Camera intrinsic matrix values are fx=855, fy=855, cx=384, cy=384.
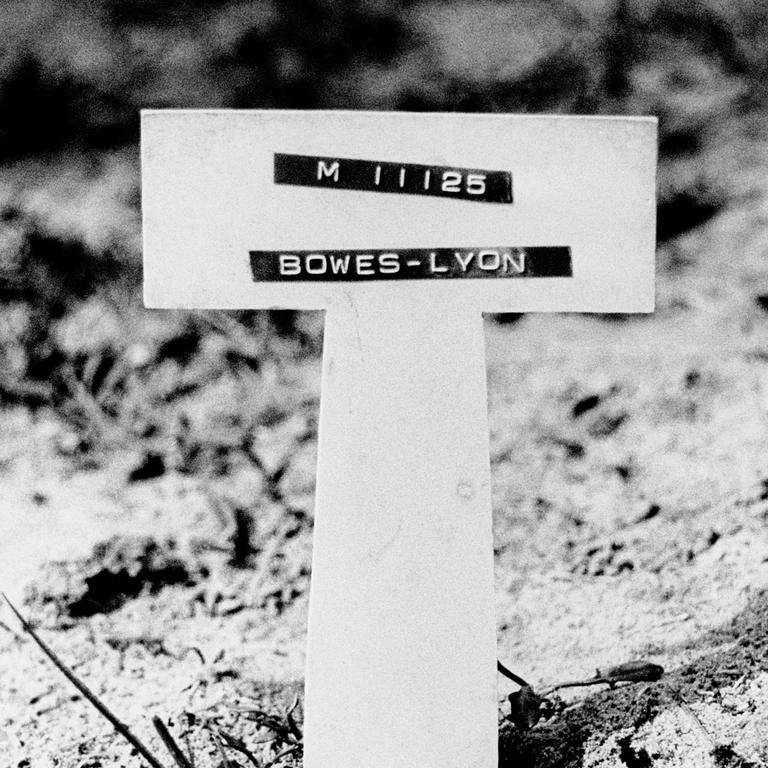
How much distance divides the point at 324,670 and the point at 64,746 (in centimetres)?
35

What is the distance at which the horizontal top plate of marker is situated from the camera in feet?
2.56

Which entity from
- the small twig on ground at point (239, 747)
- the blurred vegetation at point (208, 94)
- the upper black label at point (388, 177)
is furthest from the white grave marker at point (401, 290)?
the blurred vegetation at point (208, 94)

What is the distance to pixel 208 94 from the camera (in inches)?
42.6

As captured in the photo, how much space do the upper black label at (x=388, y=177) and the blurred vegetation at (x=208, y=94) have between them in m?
0.34

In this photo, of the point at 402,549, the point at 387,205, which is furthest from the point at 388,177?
the point at 402,549

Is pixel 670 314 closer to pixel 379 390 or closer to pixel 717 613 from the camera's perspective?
pixel 717 613

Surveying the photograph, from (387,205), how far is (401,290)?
0.08 meters

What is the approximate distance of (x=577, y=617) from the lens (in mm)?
1036

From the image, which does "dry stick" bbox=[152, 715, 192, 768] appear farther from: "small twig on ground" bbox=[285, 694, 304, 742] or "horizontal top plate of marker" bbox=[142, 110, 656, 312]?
"horizontal top plate of marker" bbox=[142, 110, 656, 312]

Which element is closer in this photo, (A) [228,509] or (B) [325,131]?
(B) [325,131]

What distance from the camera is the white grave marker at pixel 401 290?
0.78 meters

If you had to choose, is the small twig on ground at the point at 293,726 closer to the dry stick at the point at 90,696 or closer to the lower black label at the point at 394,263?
the dry stick at the point at 90,696

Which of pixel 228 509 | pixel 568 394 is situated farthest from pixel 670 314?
pixel 228 509

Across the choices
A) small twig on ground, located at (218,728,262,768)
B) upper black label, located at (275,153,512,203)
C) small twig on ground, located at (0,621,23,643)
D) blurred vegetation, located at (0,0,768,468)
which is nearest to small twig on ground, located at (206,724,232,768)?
small twig on ground, located at (218,728,262,768)
